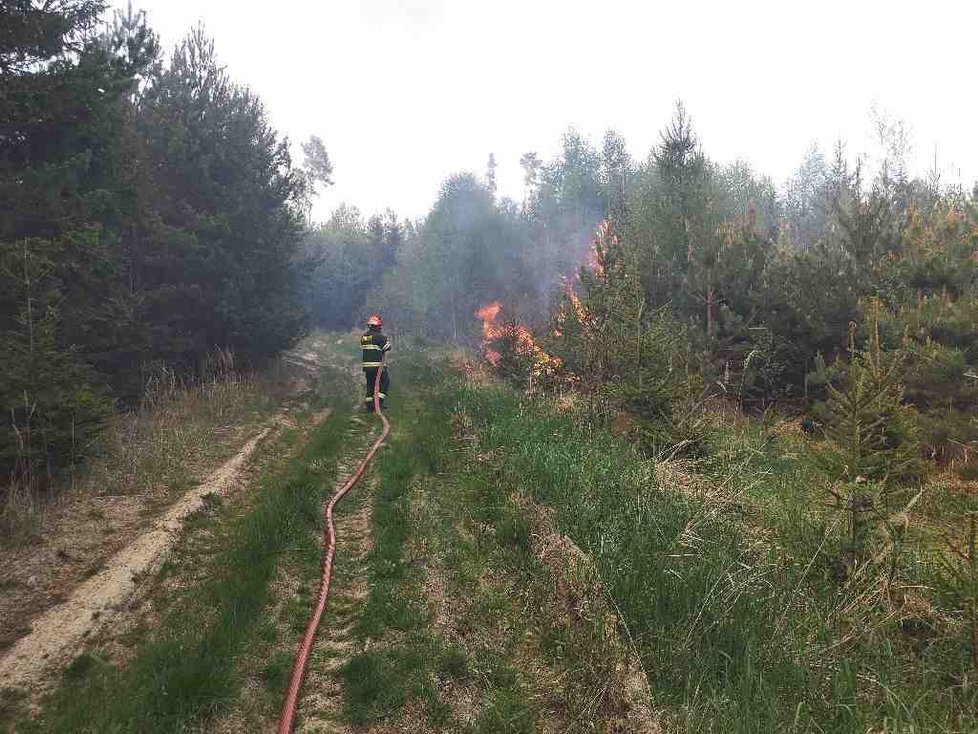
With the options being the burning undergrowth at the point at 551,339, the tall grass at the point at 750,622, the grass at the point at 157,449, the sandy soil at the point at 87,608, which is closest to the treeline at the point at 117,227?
the grass at the point at 157,449

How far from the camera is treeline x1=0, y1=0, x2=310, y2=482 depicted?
234 inches

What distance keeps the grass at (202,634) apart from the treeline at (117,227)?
238 cm

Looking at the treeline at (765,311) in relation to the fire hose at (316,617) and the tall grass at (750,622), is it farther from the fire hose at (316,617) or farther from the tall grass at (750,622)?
the fire hose at (316,617)

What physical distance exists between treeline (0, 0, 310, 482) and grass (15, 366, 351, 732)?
2375 mm

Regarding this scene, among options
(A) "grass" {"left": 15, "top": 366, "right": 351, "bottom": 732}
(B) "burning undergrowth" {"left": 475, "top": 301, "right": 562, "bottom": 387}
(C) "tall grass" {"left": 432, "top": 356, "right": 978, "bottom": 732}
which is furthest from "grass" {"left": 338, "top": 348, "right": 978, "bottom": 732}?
(B) "burning undergrowth" {"left": 475, "top": 301, "right": 562, "bottom": 387}

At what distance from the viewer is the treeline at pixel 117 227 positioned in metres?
5.94

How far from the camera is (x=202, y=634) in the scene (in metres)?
3.47

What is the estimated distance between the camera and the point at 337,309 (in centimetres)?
4209

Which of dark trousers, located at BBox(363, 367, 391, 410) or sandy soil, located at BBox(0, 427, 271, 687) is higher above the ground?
dark trousers, located at BBox(363, 367, 391, 410)

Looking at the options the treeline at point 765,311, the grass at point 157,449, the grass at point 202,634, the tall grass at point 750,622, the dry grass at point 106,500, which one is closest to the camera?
the tall grass at point 750,622

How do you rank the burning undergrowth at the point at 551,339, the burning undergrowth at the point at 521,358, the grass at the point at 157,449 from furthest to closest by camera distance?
the burning undergrowth at the point at 521,358, the burning undergrowth at the point at 551,339, the grass at the point at 157,449

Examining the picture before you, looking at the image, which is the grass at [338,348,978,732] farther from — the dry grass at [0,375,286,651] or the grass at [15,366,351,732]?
the dry grass at [0,375,286,651]

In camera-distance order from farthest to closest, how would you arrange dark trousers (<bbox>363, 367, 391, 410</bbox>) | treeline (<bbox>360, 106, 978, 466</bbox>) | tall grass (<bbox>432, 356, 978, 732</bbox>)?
dark trousers (<bbox>363, 367, 391, 410</bbox>), treeline (<bbox>360, 106, 978, 466</bbox>), tall grass (<bbox>432, 356, 978, 732</bbox>)

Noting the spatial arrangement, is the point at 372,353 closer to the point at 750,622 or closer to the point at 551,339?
the point at 551,339
